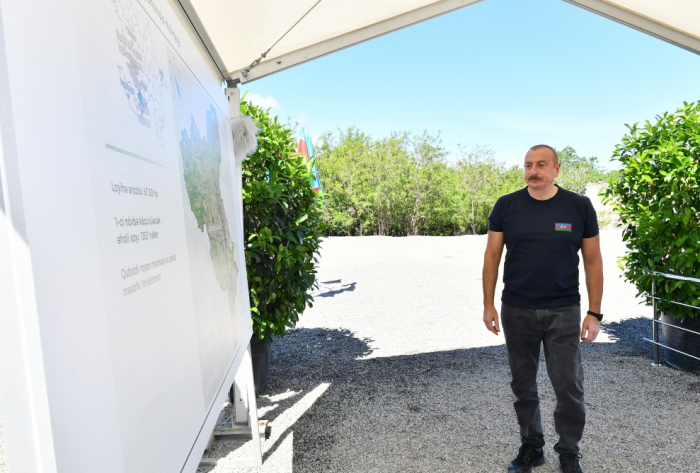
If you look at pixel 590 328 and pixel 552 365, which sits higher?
pixel 590 328

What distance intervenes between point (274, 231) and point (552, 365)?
8.00ft

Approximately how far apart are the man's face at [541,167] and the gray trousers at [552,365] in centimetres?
79

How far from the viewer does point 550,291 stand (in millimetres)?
2611

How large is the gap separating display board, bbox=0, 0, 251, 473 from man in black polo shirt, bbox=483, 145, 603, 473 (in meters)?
1.95

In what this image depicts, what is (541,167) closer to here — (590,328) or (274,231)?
(590,328)

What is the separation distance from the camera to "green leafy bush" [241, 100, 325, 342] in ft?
A: 12.5

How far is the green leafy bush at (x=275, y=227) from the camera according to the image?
12.5ft

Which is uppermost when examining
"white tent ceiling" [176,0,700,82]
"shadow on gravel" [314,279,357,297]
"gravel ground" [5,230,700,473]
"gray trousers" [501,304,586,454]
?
"white tent ceiling" [176,0,700,82]

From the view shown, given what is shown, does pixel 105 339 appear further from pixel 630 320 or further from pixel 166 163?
pixel 630 320

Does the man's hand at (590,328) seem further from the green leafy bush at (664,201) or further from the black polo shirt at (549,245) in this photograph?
the green leafy bush at (664,201)

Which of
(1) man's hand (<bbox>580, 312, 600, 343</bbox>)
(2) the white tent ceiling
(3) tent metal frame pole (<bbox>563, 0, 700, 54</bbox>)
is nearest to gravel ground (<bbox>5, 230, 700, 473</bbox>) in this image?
(1) man's hand (<bbox>580, 312, 600, 343</bbox>)

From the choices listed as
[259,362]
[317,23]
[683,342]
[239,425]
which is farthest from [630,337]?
[317,23]

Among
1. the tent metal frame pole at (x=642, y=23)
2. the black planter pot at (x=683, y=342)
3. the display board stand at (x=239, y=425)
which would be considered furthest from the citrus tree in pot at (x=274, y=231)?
the black planter pot at (x=683, y=342)

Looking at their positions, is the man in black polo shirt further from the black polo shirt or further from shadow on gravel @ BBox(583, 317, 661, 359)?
shadow on gravel @ BBox(583, 317, 661, 359)
